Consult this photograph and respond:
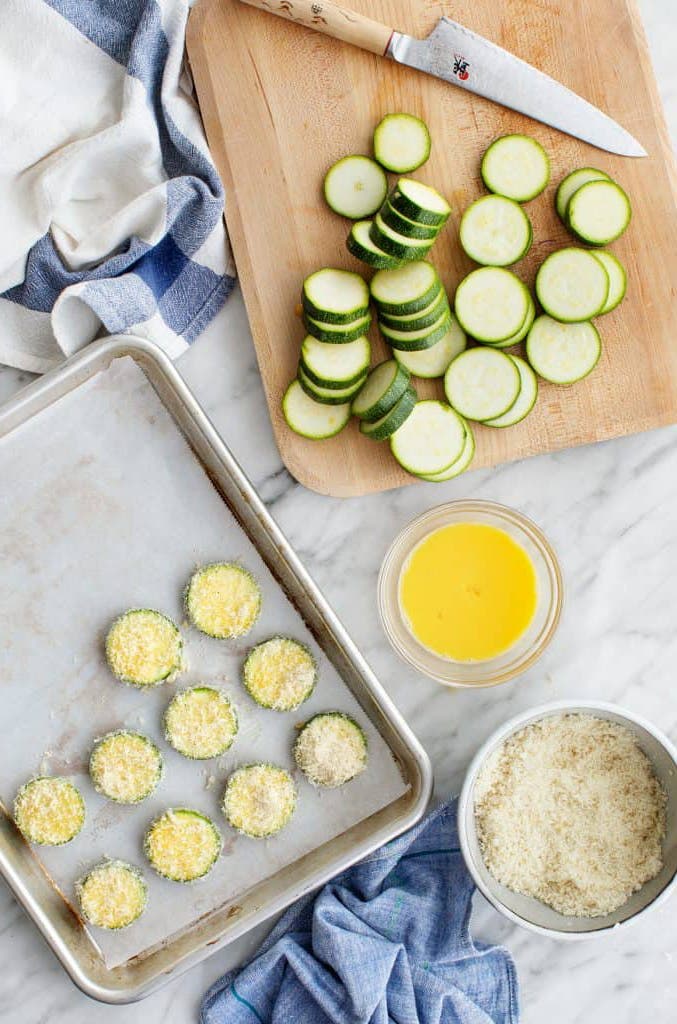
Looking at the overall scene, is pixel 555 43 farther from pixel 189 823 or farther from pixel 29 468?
pixel 189 823

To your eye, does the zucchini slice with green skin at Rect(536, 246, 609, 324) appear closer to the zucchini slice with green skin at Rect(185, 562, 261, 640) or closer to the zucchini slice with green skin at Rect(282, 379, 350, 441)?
the zucchini slice with green skin at Rect(282, 379, 350, 441)

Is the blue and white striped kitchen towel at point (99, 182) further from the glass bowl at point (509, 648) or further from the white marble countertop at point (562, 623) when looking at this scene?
the glass bowl at point (509, 648)

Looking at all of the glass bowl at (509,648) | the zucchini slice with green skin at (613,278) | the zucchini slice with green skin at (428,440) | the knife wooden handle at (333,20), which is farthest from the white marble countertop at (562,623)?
the knife wooden handle at (333,20)

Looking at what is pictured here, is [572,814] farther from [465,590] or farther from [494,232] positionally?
[494,232]

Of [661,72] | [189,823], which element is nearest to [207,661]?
[189,823]

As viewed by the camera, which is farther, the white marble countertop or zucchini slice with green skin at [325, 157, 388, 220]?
the white marble countertop

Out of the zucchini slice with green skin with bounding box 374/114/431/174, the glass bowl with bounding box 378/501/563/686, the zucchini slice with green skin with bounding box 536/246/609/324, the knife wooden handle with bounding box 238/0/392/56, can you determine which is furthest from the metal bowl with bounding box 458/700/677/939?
the knife wooden handle with bounding box 238/0/392/56

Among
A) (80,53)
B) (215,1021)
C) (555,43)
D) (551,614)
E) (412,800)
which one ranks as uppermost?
(80,53)
